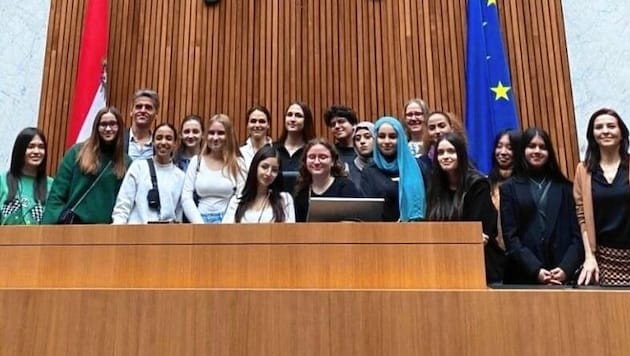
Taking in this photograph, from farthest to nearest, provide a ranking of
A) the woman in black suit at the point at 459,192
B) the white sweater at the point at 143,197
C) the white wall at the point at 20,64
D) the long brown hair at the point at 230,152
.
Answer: the white wall at the point at 20,64
the long brown hair at the point at 230,152
the white sweater at the point at 143,197
the woman in black suit at the point at 459,192

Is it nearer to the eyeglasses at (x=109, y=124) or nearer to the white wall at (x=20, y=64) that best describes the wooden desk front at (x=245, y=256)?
the eyeglasses at (x=109, y=124)

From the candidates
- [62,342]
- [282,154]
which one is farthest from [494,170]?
[62,342]

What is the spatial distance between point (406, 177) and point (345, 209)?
51 cm

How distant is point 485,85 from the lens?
11.1 ft

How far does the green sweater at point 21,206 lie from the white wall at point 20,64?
60.8 inches

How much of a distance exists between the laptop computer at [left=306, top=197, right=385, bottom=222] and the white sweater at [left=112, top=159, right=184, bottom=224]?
0.73 metres

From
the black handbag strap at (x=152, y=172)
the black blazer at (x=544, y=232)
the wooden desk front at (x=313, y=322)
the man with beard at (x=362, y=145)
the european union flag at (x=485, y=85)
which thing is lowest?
the wooden desk front at (x=313, y=322)

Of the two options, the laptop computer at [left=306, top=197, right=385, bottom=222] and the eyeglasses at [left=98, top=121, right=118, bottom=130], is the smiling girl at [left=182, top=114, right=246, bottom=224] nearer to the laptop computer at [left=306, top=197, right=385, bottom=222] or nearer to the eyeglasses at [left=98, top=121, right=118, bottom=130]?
the eyeglasses at [left=98, top=121, right=118, bottom=130]

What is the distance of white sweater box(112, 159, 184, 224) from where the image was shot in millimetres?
2080

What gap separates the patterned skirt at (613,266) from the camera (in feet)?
6.18

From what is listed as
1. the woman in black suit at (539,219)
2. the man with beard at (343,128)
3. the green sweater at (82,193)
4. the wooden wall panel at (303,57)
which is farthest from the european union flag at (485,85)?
the green sweater at (82,193)

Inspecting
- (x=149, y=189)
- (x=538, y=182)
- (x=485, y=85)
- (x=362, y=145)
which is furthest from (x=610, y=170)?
(x=149, y=189)

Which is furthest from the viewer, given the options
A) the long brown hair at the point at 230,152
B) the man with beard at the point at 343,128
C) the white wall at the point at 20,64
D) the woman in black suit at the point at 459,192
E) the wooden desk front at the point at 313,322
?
the white wall at the point at 20,64

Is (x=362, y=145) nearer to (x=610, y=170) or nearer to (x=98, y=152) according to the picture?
(x=610, y=170)
